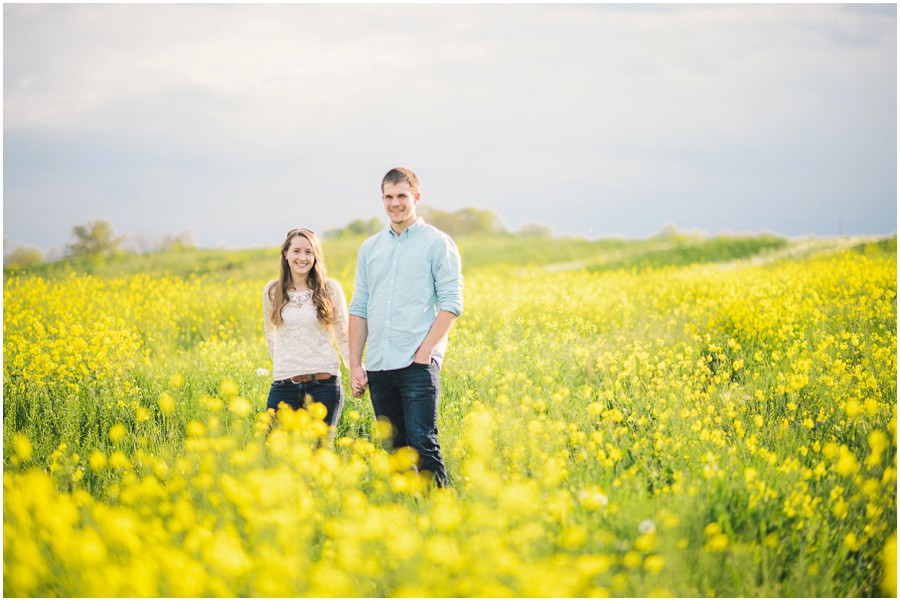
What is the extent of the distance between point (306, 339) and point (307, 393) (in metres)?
0.34

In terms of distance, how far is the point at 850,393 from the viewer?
4.38m

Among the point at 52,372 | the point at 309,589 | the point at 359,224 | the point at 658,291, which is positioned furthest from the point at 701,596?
the point at 359,224

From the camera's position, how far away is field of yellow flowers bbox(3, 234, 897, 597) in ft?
7.53

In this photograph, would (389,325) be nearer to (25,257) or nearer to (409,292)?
(409,292)

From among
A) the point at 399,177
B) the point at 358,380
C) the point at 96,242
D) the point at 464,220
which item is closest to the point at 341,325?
the point at 358,380

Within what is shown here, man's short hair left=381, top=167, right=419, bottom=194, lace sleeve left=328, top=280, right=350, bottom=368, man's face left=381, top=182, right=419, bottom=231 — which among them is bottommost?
lace sleeve left=328, top=280, right=350, bottom=368

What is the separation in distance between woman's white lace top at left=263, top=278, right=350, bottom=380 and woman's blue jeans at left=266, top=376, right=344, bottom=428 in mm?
70

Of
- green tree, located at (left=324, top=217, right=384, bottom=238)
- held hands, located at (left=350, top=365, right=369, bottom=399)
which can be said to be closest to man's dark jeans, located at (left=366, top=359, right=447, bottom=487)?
held hands, located at (left=350, top=365, right=369, bottom=399)

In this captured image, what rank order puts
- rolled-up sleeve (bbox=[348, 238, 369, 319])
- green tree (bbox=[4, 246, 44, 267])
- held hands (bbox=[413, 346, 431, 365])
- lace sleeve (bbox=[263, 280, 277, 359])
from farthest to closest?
green tree (bbox=[4, 246, 44, 267]) < lace sleeve (bbox=[263, 280, 277, 359]) < rolled-up sleeve (bbox=[348, 238, 369, 319]) < held hands (bbox=[413, 346, 431, 365])

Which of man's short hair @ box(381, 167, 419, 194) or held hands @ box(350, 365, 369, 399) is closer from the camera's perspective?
man's short hair @ box(381, 167, 419, 194)

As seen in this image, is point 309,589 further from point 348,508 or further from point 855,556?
point 855,556

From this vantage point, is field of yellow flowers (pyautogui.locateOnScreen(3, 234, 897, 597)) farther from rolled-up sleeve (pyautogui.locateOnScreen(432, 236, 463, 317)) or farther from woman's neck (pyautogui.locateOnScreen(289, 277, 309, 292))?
woman's neck (pyautogui.locateOnScreen(289, 277, 309, 292))

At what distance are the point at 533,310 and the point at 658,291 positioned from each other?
2.49 meters

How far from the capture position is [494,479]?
103 inches
